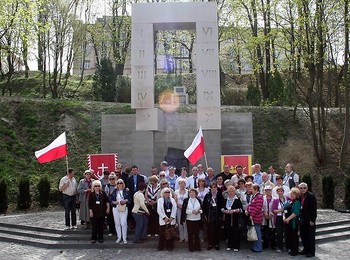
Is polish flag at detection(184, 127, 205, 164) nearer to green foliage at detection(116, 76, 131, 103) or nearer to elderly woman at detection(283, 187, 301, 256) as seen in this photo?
elderly woman at detection(283, 187, 301, 256)

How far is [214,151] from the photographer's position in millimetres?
17188

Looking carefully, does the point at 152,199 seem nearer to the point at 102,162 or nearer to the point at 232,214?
the point at 232,214

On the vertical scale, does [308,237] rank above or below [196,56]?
below

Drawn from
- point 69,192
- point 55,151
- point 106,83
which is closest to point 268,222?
point 69,192

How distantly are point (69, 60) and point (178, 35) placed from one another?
9.83 meters

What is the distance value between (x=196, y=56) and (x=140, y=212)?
8.36m

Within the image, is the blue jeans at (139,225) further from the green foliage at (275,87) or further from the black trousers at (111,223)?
the green foliage at (275,87)

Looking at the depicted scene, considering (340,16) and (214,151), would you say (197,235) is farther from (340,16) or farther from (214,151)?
(340,16)

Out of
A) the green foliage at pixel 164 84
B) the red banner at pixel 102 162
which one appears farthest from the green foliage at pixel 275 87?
the red banner at pixel 102 162

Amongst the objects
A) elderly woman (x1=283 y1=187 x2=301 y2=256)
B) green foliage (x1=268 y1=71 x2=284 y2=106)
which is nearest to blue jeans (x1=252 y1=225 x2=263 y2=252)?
elderly woman (x1=283 y1=187 x2=301 y2=256)

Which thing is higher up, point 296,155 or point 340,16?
point 340,16

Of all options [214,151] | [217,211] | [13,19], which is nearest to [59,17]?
[13,19]

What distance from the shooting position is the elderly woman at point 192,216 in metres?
10.2

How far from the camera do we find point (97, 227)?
11141 millimetres
